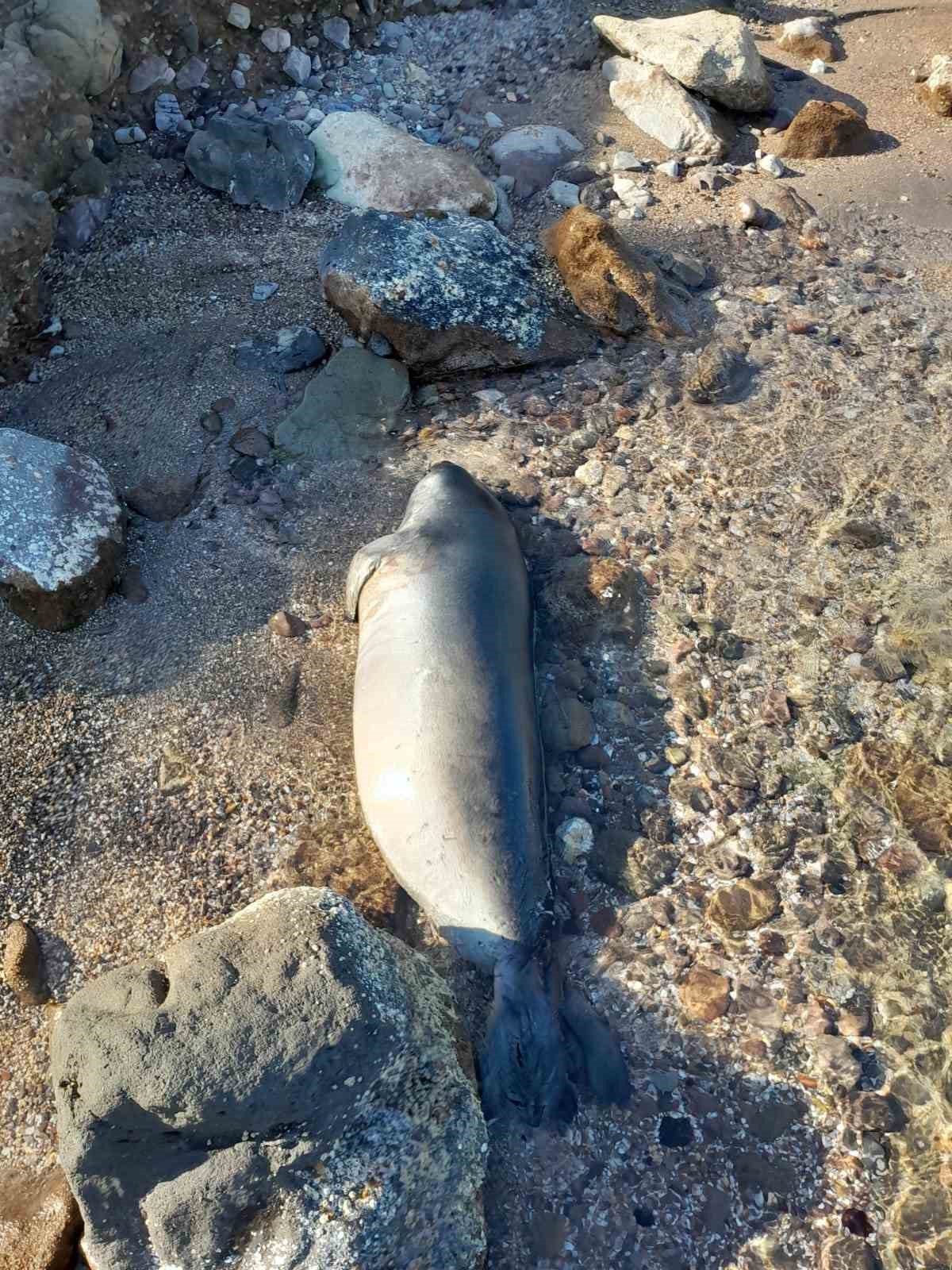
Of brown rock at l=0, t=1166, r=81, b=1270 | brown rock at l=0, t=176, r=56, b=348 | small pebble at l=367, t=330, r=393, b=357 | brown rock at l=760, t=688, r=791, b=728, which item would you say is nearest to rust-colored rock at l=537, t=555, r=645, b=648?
brown rock at l=760, t=688, r=791, b=728

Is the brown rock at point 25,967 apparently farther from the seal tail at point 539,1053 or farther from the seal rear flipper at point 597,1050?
the seal rear flipper at point 597,1050

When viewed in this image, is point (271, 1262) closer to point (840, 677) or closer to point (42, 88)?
point (840, 677)

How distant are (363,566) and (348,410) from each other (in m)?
0.96

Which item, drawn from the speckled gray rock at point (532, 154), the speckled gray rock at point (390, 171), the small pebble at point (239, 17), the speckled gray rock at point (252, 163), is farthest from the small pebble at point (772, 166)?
the small pebble at point (239, 17)

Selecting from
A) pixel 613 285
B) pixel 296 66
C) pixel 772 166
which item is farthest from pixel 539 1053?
pixel 296 66

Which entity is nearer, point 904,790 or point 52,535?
point 904,790

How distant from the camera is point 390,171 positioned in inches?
193

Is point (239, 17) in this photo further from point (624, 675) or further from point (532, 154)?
point (624, 675)

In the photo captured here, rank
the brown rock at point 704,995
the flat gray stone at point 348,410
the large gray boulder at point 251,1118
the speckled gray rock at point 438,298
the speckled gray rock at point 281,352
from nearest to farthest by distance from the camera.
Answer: the large gray boulder at point 251,1118
the brown rock at point 704,995
the flat gray stone at point 348,410
the speckled gray rock at point 438,298
the speckled gray rock at point 281,352

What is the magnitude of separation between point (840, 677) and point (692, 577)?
603mm

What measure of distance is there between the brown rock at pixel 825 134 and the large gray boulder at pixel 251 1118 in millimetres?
4884

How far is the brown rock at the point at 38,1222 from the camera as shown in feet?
7.08

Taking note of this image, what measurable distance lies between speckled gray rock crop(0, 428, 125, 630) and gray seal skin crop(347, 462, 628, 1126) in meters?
0.90

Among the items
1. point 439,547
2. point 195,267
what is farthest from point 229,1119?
point 195,267
